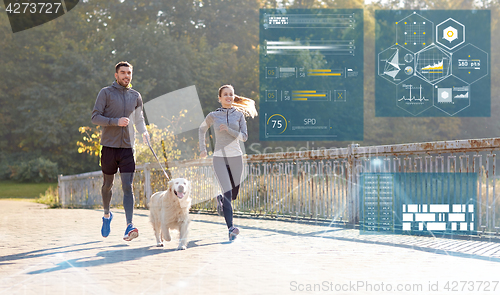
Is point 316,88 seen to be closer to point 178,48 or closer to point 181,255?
point 178,48

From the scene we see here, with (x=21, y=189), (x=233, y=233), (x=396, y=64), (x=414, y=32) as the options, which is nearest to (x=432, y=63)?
(x=396, y=64)

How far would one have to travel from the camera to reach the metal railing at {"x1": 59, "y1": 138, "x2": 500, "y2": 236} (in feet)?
23.1

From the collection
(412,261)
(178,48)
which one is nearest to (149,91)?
(178,48)

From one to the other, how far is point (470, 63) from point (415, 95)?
6571mm

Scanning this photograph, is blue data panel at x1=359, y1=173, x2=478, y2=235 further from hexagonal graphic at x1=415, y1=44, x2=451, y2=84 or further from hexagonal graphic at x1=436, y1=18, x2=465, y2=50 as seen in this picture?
hexagonal graphic at x1=436, y1=18, x2=465, y2=50

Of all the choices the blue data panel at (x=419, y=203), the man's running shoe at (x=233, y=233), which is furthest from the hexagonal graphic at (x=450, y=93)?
the man's running shoe at (x=233, y=233)

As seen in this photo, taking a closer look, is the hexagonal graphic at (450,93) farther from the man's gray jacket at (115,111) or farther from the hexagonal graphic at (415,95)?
the man's gray jacket at (115,111)

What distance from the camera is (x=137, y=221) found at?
34.2 ft

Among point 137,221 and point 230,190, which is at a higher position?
point 230,190

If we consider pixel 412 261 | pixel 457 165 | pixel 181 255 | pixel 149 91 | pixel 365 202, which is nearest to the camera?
pixel 412 261

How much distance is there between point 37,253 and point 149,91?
36.3m

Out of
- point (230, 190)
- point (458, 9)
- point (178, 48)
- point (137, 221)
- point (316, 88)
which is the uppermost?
point (458, 9)

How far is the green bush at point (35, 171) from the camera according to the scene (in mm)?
38281

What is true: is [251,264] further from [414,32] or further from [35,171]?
[414,32]
